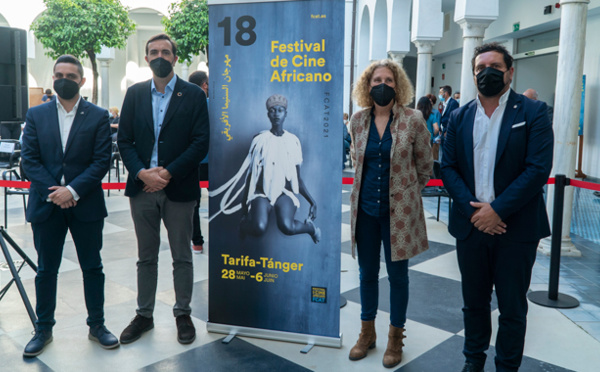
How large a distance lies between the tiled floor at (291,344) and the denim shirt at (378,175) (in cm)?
86

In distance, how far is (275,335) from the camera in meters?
3.15

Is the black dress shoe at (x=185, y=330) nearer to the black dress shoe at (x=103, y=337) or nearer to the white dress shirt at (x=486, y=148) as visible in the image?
the black dress shoe at (x=103, y=337)

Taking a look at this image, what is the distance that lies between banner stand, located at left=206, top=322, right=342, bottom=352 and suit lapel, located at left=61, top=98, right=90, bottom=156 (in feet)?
4.43

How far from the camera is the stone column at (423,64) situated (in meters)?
11.3

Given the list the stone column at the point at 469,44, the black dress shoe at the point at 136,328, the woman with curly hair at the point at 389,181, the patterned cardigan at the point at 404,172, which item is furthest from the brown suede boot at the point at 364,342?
the stone column at the point at 469,44

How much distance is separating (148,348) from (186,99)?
1.46 meters

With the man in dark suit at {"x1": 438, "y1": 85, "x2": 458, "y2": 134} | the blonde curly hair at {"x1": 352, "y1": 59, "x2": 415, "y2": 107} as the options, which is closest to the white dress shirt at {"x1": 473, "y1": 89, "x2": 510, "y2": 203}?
the blonde curly hair at {"x1": 352, "y1": 59, "x2": 415, "y2": 107}

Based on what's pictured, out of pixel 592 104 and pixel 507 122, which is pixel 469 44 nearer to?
pixel 592 104

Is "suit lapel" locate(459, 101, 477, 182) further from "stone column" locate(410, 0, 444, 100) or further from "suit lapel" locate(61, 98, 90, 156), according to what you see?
"stone column" locate(410, 0, 444, 100)

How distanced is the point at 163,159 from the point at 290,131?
2.51 feet

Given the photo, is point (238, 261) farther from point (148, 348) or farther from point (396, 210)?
point (396, 210)

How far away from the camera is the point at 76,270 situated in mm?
4523

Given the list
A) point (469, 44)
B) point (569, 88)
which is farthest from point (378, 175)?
point (469, 44)

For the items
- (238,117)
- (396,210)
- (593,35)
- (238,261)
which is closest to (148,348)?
(238,261)
